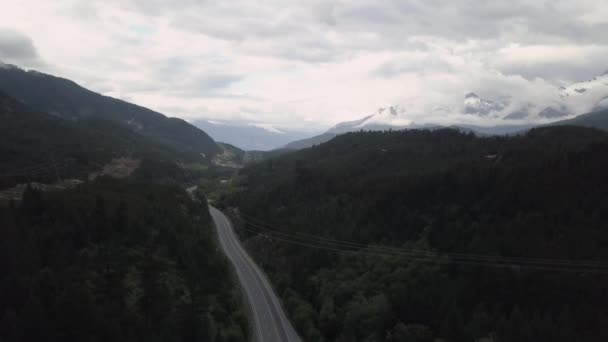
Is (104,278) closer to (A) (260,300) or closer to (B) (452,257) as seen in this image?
(A) (260,300)

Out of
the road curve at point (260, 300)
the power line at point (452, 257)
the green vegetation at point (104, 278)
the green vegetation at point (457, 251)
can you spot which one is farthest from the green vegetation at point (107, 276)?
the power line at point (452, 257)

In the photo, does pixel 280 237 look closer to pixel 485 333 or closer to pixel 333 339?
pixel 333 339

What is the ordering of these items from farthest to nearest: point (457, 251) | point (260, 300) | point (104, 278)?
point (260, 300)
point (457, 251)
point (104, 278)

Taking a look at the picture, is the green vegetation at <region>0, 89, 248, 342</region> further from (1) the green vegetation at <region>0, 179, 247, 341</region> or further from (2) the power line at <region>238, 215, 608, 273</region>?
(2) the power line at <region>238, 215, 608, 273</region>

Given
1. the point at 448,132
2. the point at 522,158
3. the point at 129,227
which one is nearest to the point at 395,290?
the point at 129,227

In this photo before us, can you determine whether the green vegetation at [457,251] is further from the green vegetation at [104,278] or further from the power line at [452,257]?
the green vegetation at [104,278]

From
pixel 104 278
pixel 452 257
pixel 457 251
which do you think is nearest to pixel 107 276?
pixel 104 278
